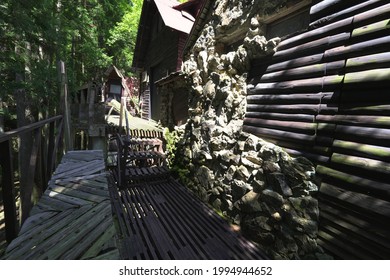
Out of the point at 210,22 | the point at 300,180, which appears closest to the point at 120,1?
the point at 210,22

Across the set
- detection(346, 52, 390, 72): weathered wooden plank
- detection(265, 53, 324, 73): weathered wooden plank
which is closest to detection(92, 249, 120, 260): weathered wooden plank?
detection(346, 52, 390, 72): weathered wooden plank

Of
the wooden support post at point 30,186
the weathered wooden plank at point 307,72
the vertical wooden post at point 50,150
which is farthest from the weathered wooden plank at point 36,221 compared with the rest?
the weathered wooden plank at point 307,72

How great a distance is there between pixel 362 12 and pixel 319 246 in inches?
161

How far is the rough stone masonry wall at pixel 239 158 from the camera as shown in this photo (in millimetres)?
3844

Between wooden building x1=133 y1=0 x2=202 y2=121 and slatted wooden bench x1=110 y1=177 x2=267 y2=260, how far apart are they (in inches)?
189

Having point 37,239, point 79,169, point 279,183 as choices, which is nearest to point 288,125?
point 279,183

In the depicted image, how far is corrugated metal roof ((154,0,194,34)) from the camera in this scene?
10.7 meters

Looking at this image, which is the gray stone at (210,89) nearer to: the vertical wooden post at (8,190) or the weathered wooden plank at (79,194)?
the weathered wooden plank at (79,194)

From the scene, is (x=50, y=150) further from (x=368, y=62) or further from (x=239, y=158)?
(x=368, y=62)

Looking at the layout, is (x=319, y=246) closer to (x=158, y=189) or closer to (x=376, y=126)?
(x=376, y=126)

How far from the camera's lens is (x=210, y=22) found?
24.4ft

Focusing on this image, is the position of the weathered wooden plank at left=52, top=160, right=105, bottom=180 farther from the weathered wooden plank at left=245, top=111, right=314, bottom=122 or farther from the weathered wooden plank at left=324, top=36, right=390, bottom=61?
the weathered wooden plank at left=324, top=36, right=390, bottom=61

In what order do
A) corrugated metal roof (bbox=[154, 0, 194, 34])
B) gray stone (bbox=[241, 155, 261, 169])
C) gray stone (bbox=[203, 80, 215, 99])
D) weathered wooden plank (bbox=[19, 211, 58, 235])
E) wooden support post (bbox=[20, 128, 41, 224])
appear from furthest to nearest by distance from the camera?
corrugated metal roof (bbox=[154, 0, 194, 34]), gray stone (bbox=[203, 80, 215, 99]), gray stone (bbox=[241, 155, 261, 169]), wooden support post (bbox=[20, 128, 41, 224]), weathered wooden plank (bbox=[19, 211, 58, 235])

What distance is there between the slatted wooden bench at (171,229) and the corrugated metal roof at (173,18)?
8.70 m
